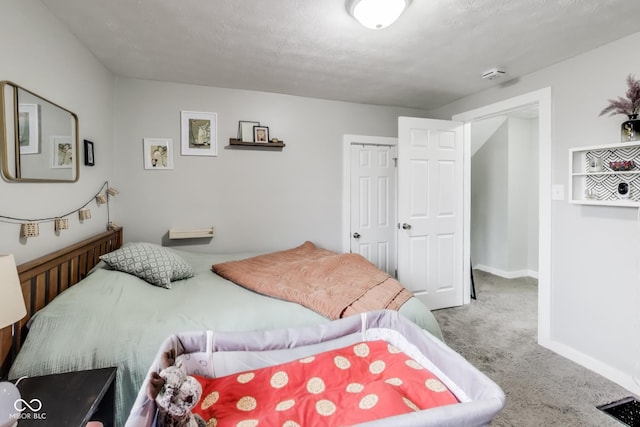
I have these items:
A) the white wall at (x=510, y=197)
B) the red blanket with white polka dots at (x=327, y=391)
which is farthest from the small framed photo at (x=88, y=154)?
the white wall at (x=510, y=197)

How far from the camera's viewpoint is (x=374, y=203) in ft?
12.5

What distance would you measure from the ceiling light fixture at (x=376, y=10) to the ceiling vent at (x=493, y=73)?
1387mm

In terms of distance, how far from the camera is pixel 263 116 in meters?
3.31

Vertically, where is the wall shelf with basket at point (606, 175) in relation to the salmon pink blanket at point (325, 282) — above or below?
above

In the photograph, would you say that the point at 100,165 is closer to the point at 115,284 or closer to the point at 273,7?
the point at 115,284

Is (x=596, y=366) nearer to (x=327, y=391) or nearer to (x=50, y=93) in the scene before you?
(x=327, y=391)

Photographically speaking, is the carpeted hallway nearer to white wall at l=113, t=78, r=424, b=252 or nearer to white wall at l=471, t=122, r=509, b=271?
white wall at l=471, t=122, r=509, b=271

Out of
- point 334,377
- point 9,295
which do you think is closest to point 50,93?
point 9,295

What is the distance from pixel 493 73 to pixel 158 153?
3118 mm

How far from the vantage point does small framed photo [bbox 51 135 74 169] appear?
176 cm

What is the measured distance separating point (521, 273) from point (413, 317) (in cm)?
391

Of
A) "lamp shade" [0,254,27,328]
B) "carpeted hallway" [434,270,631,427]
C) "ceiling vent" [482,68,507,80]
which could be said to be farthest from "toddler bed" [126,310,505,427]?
"ceiling vent" [482,68,507,80]

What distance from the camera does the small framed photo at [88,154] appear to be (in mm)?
2213

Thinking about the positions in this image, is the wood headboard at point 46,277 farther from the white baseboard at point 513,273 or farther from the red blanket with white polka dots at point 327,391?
the white baseboard at point 513,273
